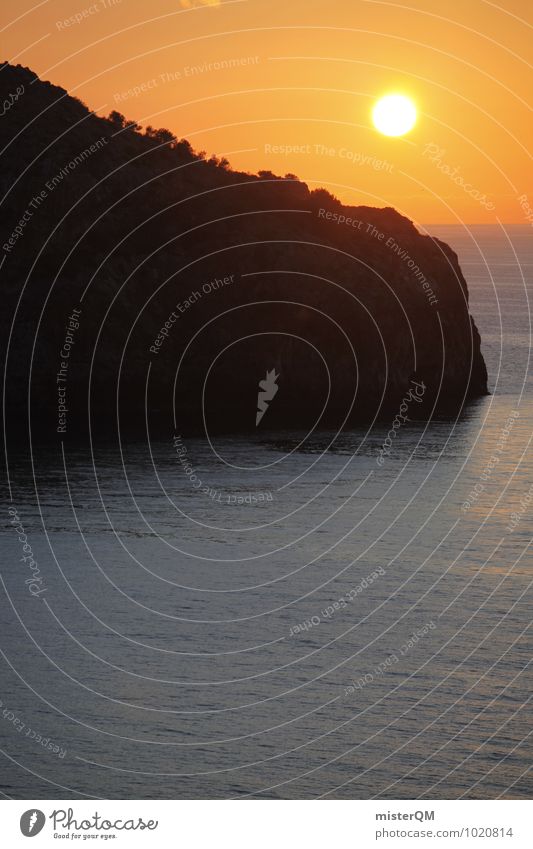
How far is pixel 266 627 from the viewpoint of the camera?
101m

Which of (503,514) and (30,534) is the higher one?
(503,514)

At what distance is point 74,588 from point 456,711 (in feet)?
131

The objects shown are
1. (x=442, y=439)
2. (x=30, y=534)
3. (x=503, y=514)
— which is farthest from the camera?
(x=442, y=439)

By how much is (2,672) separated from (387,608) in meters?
31.2

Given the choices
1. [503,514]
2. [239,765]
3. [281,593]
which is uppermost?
[503,514]

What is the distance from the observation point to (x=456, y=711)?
8269cm

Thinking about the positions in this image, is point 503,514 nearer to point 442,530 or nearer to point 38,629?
point 442,530

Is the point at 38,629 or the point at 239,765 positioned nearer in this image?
the point at 239,765

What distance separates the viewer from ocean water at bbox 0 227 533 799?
7481 cm

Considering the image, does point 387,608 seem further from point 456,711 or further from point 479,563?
point 456,711

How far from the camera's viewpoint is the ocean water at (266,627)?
74812mm
